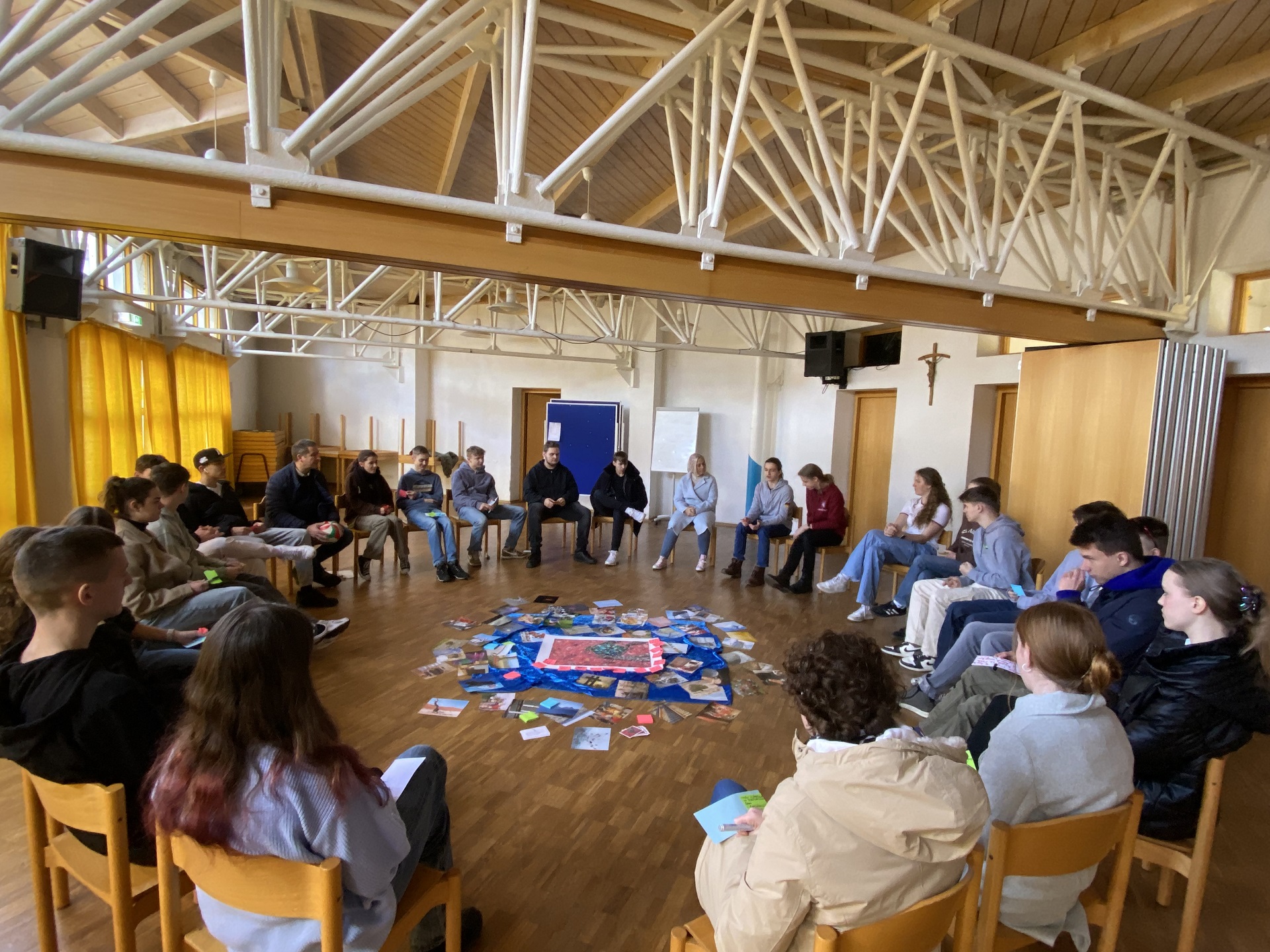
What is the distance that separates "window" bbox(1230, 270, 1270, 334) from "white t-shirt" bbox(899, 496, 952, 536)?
7.78 feet

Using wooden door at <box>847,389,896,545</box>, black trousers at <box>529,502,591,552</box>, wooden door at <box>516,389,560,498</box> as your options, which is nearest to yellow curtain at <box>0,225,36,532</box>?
black trousers at <box>529,502,591,552</box>

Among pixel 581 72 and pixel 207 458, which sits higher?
pixel 581 72

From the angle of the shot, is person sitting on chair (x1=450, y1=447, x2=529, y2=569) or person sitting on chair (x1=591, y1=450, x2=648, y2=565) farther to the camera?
person sitting on chair (x1=591, y1=450, x2=648, y2=565)

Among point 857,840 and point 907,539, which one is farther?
point 907,539

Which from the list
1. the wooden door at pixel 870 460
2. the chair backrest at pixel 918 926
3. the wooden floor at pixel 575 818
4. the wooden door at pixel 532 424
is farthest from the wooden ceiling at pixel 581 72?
the wooden door at pixel 532 424

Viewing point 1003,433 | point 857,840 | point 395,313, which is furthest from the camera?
point 395,313

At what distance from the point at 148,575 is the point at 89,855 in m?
1.94

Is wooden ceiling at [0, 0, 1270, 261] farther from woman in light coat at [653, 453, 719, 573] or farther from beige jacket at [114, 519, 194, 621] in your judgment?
woman in light coat at [653, 453, 719, 573]

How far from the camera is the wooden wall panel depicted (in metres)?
4.52

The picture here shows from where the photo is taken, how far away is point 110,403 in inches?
267

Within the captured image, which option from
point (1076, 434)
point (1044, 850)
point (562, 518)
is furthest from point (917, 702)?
point (562, 518)

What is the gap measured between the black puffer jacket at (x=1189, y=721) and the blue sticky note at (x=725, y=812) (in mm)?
1288

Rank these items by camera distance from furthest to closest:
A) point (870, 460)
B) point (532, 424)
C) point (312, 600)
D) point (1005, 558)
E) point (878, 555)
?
1. point (532, 424)
2. point (870, 460)
3. point (878, 555)
4. point (312, 600)
5. point (1005, 558)

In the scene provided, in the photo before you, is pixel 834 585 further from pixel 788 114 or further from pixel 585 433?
pixel 585 433
